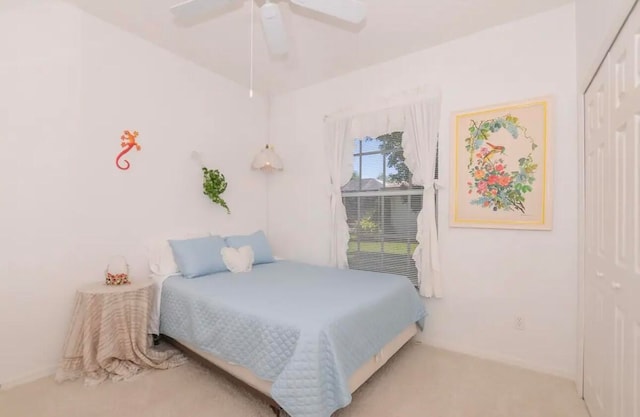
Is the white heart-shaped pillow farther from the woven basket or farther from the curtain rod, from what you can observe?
the curtain rod

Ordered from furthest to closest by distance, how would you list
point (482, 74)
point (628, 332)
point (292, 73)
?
point (292, 73) < point (482, 74) < point (628, 332)

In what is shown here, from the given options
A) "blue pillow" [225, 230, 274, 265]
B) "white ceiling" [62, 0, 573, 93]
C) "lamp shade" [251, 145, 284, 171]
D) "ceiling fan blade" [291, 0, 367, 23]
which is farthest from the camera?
"lamp shade" [251, 145, 284, 171]

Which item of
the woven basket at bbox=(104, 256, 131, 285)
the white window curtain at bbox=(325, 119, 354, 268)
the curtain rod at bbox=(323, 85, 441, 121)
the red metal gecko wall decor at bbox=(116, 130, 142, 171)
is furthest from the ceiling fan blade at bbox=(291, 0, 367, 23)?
the woven basket at bbox=(104, 256, 131, 285)

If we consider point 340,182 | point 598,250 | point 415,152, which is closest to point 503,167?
point 415,152

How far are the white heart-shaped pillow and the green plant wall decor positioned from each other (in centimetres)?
65

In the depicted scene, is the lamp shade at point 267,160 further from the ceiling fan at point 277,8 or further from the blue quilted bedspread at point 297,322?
the ceiling fan at point 277,8

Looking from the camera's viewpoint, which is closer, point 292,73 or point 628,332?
point 628,332

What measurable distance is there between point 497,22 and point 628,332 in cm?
234

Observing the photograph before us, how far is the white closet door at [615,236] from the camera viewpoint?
1240mm

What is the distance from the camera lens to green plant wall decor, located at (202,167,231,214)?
129 inches

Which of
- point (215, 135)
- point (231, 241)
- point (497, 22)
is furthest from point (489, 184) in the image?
point (215, 135)

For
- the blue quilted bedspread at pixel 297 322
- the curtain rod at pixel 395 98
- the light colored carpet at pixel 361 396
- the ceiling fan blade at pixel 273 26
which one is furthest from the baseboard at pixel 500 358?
the ceiling fan blade at pixel 273 26

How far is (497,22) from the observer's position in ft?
8.20

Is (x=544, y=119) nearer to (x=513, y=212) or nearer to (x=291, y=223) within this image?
(x=513, y=212)
